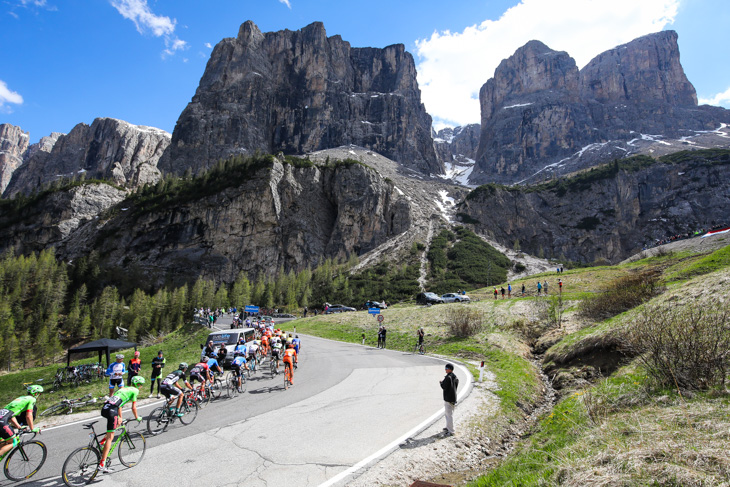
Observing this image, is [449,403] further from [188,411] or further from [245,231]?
[245,231]

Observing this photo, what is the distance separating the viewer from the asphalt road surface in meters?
6.79

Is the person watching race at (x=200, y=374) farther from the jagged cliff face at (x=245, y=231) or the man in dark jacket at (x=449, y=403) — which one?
the jagged cliff face at (x=245, y=231)

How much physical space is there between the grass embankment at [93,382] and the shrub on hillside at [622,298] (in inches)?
975

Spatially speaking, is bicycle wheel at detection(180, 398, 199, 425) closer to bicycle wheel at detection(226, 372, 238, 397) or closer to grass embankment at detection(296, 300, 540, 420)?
bicycle wheel at detection(226, 372, 238, 397)

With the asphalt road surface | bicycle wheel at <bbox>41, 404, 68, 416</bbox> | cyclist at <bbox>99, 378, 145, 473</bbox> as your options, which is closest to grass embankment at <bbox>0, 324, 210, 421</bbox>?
bicycle wheel at <bbox>41, 404, 68, 416</bbox>

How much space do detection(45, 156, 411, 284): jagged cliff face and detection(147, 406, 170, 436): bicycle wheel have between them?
100951mm

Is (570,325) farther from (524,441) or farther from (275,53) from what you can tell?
(275,53)

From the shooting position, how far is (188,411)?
10.5 m

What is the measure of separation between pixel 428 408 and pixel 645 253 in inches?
2531

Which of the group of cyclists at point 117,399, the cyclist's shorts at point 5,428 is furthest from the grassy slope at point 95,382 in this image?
the cyclist's shorts at point 5,428

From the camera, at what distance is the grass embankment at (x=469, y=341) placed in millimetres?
13234

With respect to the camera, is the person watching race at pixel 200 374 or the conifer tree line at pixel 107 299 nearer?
the person watching race at pixel 200 374

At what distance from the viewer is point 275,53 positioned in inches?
7815

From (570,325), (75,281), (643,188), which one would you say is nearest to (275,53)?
(75,281)
